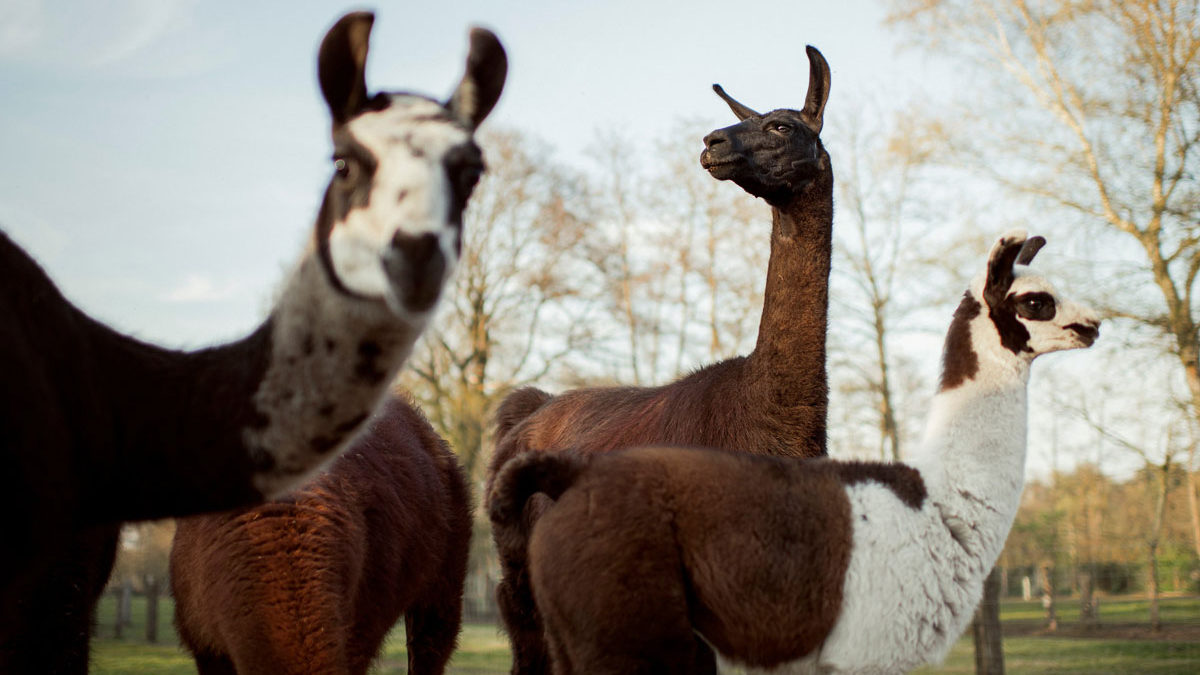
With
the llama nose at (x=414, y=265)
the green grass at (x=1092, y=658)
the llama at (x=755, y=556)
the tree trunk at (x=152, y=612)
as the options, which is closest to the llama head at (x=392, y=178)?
the llama nose at (x=414, y=265)

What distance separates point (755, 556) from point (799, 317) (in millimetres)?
2158

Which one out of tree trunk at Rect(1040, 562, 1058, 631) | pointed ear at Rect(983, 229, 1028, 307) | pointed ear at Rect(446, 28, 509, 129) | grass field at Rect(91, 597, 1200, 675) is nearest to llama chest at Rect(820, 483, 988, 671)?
pointed ear at Rect(983, 229, 1028, 307)

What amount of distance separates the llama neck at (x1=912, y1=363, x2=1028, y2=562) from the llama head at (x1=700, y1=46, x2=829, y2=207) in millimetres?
1784

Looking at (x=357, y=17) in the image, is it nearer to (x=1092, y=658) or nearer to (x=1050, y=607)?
(x=1092, y=658)

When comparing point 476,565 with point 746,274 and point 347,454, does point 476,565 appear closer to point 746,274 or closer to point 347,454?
point 746,274

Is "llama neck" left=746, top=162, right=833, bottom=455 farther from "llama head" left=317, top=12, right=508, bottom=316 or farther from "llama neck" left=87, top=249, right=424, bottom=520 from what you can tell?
"llama neck" left=87, top=249, right=424, bottom=520

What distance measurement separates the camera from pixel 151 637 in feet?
59.9

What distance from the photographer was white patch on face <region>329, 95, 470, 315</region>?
2793mm

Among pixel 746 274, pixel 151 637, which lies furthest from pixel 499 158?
pixel 151 637

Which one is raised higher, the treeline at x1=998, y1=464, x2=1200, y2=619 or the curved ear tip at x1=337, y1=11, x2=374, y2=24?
the curved ear tip at x1=337, y1=11, x2=374, y2=24

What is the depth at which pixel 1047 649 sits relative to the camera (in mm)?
15477

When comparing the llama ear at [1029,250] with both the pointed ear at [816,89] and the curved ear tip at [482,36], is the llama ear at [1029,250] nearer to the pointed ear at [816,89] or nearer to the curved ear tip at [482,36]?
the pointed ear at [816,89]

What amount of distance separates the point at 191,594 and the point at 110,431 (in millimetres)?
2346

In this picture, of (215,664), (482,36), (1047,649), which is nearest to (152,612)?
(215,664)
